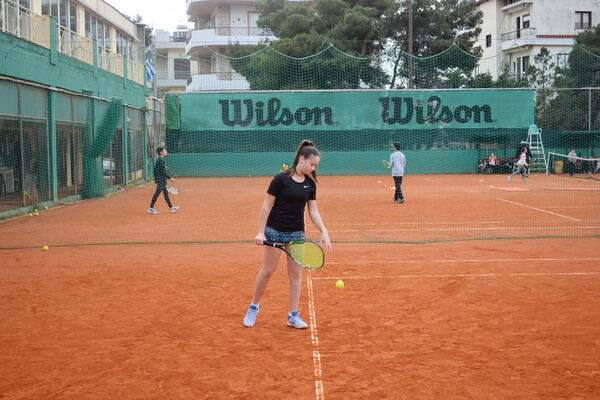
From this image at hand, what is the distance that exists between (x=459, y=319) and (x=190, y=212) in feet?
37.7

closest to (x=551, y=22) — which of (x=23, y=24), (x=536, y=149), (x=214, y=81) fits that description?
(x=536, y=149)

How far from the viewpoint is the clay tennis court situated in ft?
15.3

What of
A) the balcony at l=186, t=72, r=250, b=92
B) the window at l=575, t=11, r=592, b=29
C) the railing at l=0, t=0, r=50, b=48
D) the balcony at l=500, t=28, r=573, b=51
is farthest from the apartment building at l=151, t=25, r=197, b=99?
the window at l=575, t=11, r=592, b=29

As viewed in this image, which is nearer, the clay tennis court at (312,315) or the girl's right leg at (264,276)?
the clay tennis court at (312,315)

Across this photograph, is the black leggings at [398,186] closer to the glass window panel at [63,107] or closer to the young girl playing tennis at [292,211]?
the glass window panel at [63,107]

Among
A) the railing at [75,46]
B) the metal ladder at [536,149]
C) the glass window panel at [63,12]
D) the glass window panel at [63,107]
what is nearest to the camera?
the glass window panel at [63,107]

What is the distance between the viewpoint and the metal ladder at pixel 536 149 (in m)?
32.0

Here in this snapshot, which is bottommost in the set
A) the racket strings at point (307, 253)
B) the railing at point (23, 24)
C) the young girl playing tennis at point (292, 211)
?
the racket strings at point (307, 253)

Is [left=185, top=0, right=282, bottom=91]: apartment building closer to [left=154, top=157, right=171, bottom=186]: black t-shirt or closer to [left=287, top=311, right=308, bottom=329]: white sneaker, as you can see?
[left=154, top=157, right=171, bottom=186]: black t-shirt

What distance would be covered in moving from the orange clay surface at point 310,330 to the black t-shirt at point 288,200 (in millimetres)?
1050

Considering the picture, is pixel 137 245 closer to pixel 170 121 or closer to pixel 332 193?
pixel 332 193

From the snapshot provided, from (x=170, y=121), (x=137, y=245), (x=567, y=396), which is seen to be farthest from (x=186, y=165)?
(x=567, y=396)

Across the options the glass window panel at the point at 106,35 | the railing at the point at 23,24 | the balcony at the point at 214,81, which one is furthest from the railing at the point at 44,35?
the balcony at the point at 214,81

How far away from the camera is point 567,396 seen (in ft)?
14.3
